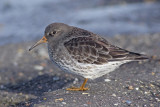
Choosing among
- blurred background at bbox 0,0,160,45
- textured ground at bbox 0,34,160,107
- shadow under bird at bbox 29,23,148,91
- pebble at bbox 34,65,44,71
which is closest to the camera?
textured ground at bbox 0,34,160,107

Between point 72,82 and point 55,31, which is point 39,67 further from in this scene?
point 55,31

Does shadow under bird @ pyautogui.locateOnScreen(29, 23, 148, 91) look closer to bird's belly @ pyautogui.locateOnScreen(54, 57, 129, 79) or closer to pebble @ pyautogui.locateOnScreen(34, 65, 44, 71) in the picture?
bird's belly @ pyautogui.locateOnScreen(54, 57, 129, 79)

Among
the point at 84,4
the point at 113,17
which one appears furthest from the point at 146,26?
the point at 84,4

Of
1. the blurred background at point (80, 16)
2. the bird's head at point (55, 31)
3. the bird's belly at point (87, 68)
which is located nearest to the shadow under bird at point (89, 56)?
the bird's belly at point (87, 68)

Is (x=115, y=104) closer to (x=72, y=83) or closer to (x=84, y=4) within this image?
(x=72, y=83)

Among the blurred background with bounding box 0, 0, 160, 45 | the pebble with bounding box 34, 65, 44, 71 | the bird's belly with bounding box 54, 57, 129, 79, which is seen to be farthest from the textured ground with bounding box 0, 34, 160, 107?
the blurred background with bounding box 0, 0, 160, 45
